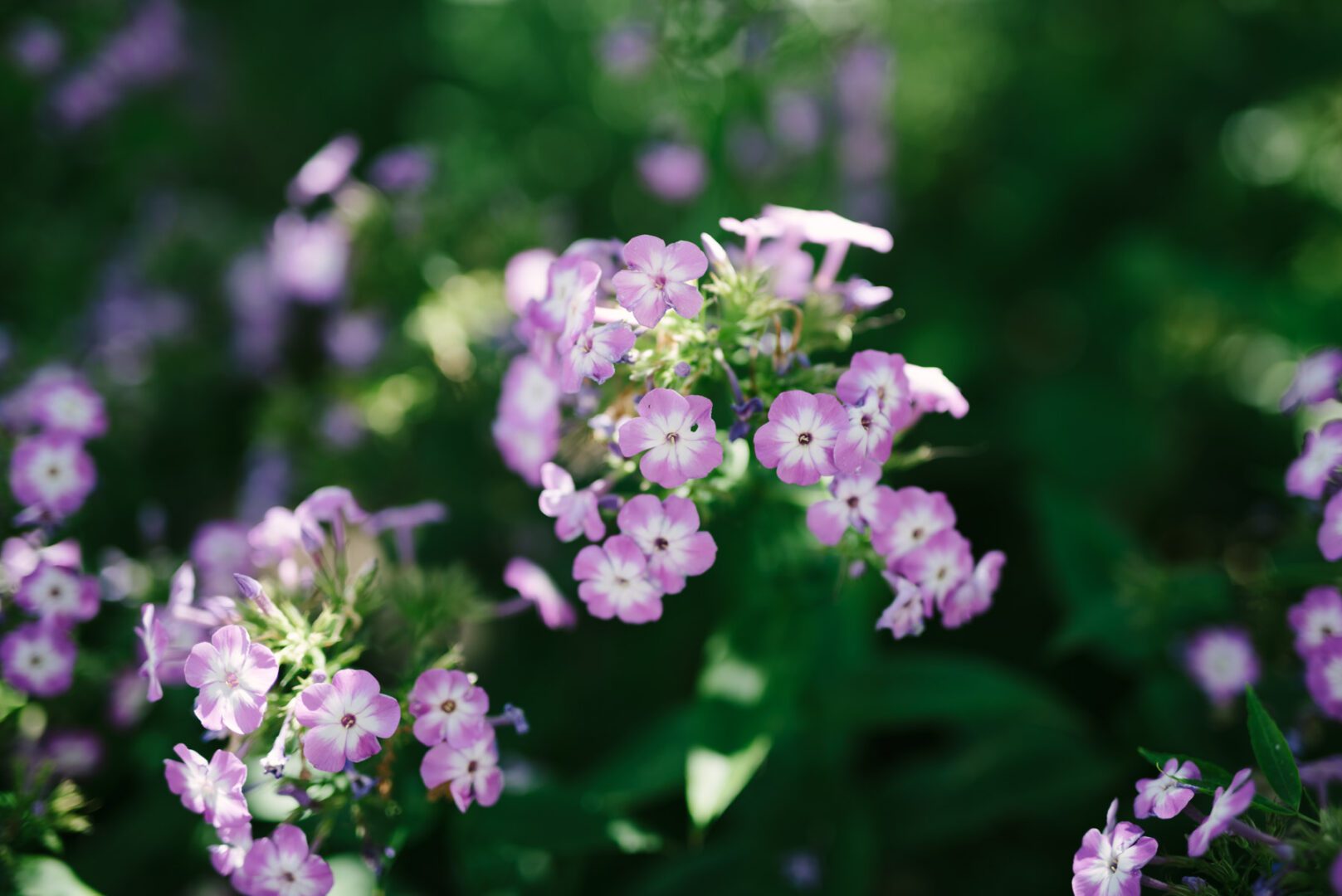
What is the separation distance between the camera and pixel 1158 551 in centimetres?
260

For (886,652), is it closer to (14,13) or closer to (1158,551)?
(1158,551)

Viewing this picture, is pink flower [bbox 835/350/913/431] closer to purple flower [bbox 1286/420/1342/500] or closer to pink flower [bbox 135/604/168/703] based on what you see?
purple flower [bbox 1286/420/1342/500]

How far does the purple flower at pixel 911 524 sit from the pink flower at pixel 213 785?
876 mm

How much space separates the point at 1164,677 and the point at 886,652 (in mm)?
662

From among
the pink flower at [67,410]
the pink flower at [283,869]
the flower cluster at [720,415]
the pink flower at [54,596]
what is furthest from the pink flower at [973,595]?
the pink flower at [67,410]

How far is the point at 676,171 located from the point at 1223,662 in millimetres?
1653

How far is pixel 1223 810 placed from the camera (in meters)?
1.10

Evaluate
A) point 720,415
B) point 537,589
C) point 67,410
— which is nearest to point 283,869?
point 537,589

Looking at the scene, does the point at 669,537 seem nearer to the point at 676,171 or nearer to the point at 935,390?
the point at 935,390

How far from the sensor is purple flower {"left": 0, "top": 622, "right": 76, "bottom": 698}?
1504 millimetres

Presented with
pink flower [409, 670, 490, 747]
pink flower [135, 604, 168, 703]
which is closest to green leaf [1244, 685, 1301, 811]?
pink flower [409, 670, 490, 747]

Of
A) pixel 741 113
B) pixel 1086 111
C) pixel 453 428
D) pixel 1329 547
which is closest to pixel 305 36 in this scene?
pixel 741 113

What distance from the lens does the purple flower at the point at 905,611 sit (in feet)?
4.01

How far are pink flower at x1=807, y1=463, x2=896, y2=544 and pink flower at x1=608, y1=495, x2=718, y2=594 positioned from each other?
6.0 inches
